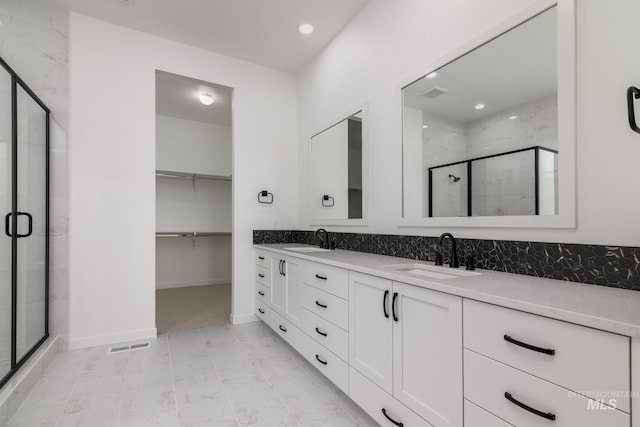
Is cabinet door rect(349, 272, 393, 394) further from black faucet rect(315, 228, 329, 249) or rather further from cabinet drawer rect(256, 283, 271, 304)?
cabinet drawer rect(256, 283, 271, 304)

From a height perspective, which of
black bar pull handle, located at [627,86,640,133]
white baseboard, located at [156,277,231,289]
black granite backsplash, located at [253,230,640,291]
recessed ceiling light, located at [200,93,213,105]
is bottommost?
white baseboard, located at [156,277,231,289]

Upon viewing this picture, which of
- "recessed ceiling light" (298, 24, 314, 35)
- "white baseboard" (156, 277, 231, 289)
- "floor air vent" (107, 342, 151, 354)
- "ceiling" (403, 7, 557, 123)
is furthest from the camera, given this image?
"white baseboard" (156, 277, 231, 289)

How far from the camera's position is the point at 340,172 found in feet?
9.84

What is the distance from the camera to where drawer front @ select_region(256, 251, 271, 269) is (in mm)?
3036

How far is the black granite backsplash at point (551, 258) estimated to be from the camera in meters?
1.11

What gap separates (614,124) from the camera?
1166 mm

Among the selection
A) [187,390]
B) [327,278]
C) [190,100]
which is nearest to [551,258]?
[327,278]

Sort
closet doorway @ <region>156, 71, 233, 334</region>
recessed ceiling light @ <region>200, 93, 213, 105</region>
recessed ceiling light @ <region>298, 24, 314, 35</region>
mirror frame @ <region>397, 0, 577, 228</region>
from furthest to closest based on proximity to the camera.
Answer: closet doorway @ <region>156, 71, 233, 334</region>, recessed ceiling light @ <region>200, 93, 213, 105</region>, recessed ceiling light @ <region>298, 24, 314, 35</region>, mirror frame @ <region>397, 0, 577, 228</region>

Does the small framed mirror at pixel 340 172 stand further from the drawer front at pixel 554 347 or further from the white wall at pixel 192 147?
the white wall at pixel 192 147

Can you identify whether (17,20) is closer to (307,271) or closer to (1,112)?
(1,112)

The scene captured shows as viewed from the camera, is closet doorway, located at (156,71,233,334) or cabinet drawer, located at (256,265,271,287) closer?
cabinet drawer, located at (256,265,271,287)

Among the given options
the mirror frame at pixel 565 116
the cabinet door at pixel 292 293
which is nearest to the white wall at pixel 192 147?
the cabinet door at pixel 292 293

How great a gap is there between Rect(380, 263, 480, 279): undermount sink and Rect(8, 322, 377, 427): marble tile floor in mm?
864

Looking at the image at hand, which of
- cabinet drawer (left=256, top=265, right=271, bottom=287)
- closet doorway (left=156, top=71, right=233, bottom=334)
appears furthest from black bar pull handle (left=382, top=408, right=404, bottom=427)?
closet doorway (left=156, top=71, right=233, bottom=334)
